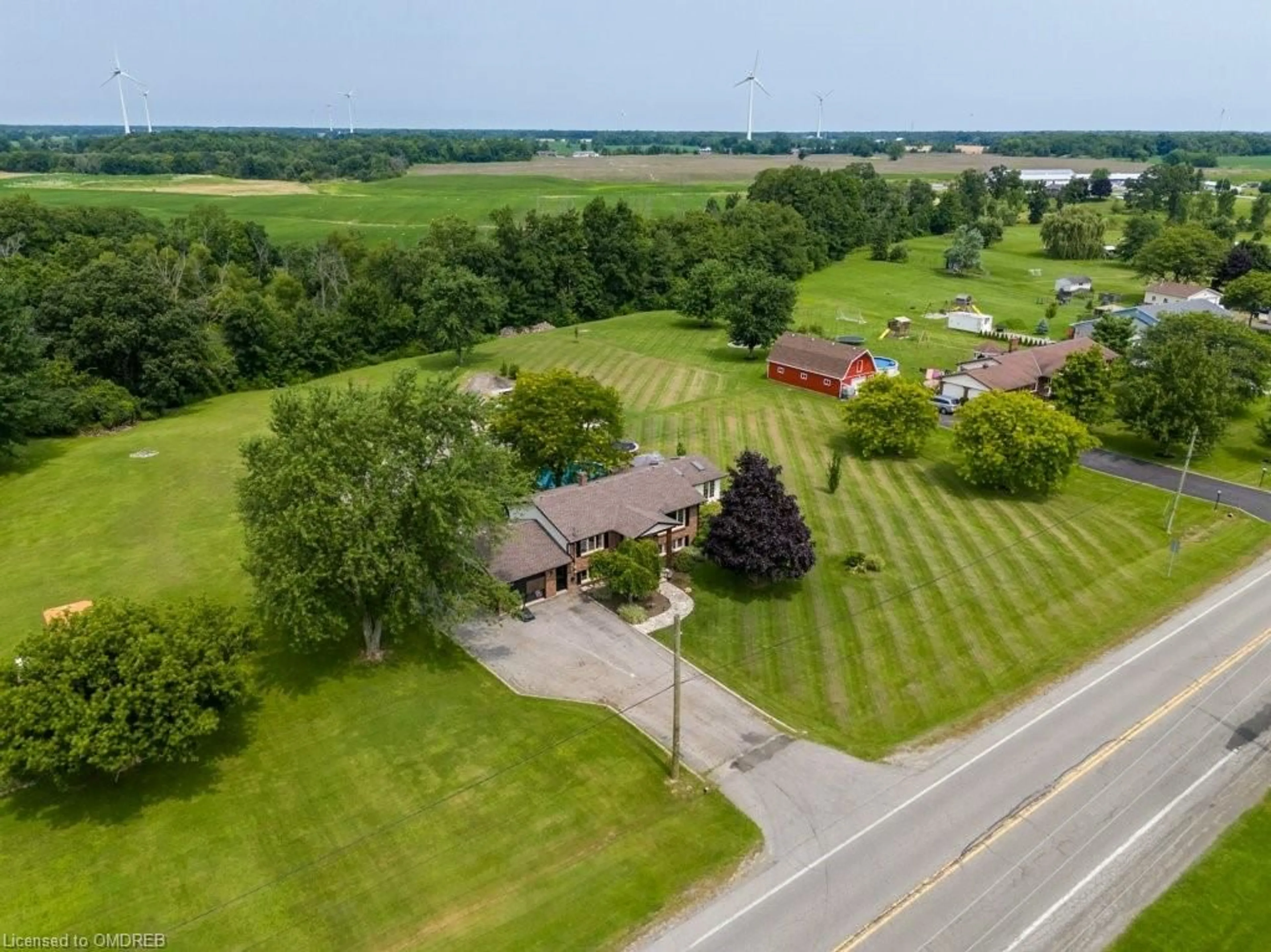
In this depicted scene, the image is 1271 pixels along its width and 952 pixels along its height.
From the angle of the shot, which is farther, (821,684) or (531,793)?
(821,684)

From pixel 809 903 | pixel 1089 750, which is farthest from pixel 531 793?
pixel 1089 750

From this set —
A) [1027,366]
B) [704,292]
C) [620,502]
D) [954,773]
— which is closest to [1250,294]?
[1027,366]

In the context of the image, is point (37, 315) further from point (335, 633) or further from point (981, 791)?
point (981, 791)

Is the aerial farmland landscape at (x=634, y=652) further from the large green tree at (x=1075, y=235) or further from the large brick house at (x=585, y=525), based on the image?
the large green tree at (x=1075, y=235)

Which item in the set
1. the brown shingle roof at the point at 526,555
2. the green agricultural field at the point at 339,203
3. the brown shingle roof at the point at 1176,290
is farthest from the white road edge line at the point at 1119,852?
the green agricultural field at the point at 339,203

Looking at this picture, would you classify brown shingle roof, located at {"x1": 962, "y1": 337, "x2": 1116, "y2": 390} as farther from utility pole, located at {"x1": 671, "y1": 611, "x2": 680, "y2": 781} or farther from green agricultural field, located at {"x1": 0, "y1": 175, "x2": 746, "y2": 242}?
green agricultural field, located at {"x1": 0, "y1": 175, "x2": 746, "y2": 242}

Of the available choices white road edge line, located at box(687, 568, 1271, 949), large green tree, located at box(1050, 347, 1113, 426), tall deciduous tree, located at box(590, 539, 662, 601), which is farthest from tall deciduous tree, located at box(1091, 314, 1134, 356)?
tall deciduous tree, located at box(590, 539, 662, 601)
